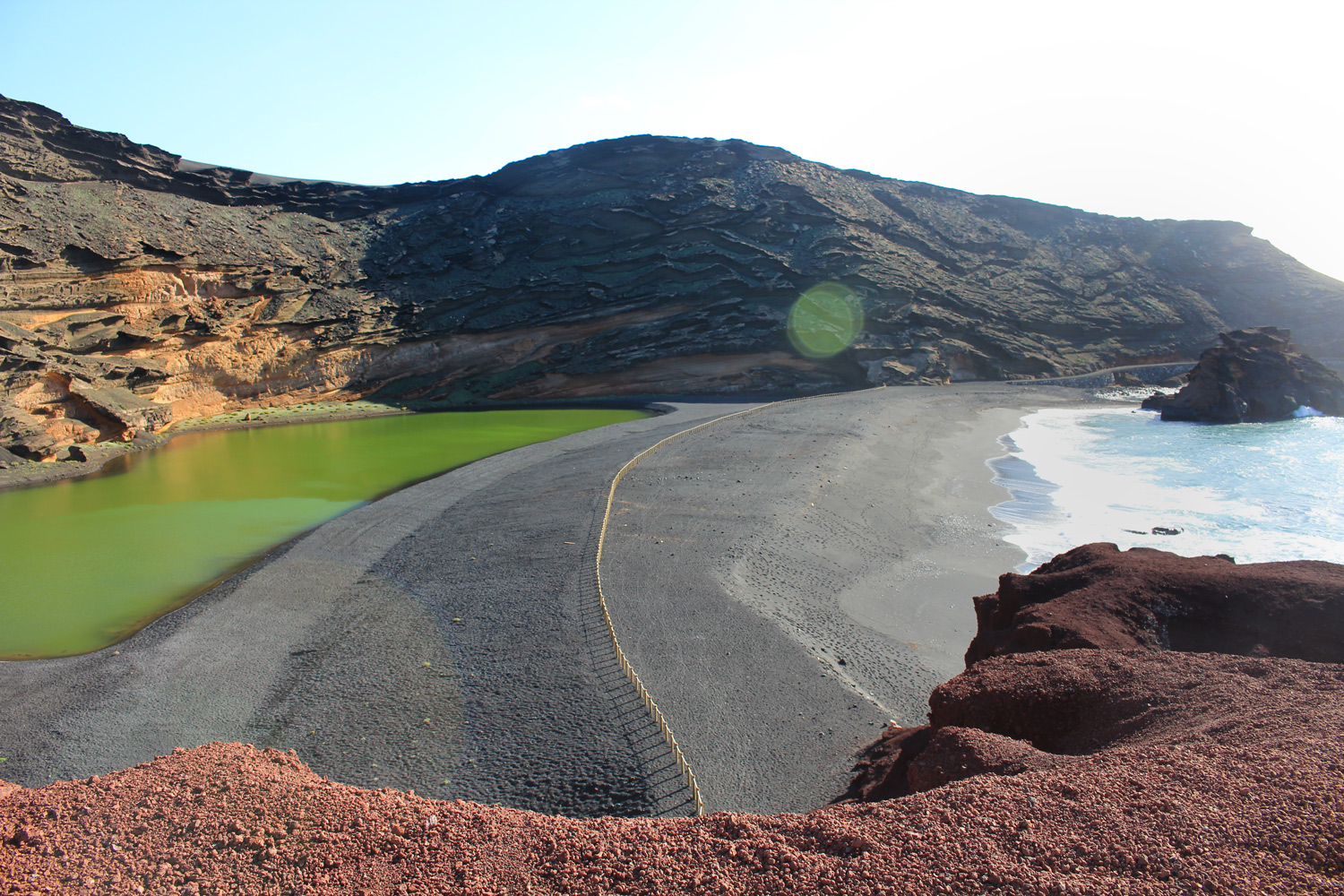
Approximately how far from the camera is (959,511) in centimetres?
1471

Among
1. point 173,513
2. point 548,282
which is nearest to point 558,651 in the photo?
point 173,513

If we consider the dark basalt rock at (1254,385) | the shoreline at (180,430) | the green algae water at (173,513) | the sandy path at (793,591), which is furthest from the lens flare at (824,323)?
the shoreline at (180,430)

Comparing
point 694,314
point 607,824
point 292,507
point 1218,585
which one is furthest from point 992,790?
point 694,314

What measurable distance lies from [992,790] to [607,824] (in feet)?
5.98

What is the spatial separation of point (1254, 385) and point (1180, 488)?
18.5 m

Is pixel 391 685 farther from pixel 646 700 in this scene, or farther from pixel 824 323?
pixel 824 323

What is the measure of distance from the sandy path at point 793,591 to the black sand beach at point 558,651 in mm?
40

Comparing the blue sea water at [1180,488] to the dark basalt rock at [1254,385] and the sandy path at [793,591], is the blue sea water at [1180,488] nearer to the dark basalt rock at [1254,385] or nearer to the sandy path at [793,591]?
the sandy path at [793,591]

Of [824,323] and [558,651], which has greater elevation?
[824,323]

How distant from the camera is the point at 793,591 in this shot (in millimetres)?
9773

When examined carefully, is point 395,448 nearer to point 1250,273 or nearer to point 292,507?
point 292,507

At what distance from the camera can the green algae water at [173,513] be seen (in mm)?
10086

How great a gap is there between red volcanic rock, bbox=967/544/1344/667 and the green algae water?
11182 mm

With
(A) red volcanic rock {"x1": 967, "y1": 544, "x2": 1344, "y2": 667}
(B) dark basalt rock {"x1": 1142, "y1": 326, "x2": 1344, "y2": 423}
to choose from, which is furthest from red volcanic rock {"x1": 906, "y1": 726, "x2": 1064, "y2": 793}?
(B) dark basalt rock {"x1": 1142, "y1": 326, "x2": 1344, "y2": 423}
